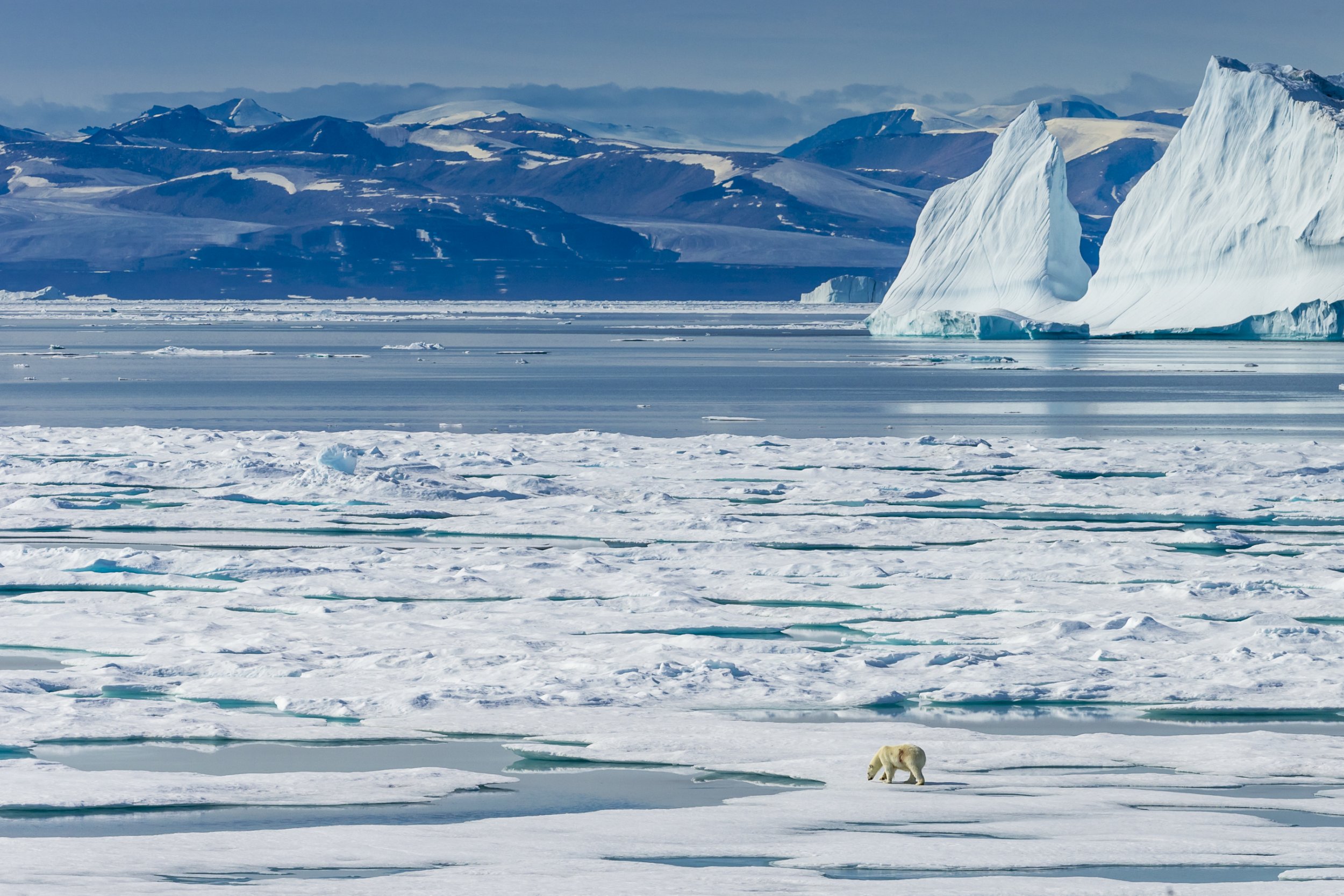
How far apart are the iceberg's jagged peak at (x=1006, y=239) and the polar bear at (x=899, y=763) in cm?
4920

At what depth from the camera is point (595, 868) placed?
520cm

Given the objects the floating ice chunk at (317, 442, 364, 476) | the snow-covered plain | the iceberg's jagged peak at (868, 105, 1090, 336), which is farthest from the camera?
the iceberg's jagged peak at (868, 105, 1090, 336)

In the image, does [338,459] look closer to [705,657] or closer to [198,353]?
[705,657]

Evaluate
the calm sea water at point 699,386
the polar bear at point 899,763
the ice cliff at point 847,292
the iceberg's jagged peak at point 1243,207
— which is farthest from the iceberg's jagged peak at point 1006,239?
the ice cliff at point 847,292

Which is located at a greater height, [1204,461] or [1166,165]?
[1166,165]

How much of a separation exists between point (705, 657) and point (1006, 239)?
4955 centimetres

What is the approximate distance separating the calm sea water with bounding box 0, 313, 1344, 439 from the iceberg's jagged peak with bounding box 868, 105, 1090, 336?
185 cm

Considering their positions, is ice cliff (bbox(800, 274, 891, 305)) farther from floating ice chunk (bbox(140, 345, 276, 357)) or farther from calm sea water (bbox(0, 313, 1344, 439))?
floating ice chunk (bbox(140, 345, 276, 357))

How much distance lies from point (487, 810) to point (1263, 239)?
1793 inches

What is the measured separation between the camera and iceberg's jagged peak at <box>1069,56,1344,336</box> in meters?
46.6

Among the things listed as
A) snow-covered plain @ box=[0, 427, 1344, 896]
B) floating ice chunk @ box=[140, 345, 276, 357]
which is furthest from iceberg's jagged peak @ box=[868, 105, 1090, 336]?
snow-covered plain @ box=[0, 427, 1344, 896]

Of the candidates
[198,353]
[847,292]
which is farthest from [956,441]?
[847,292]

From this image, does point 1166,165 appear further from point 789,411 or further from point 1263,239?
point 789,411

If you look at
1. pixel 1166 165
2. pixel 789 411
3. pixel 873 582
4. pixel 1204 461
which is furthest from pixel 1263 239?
pixel 873 582
